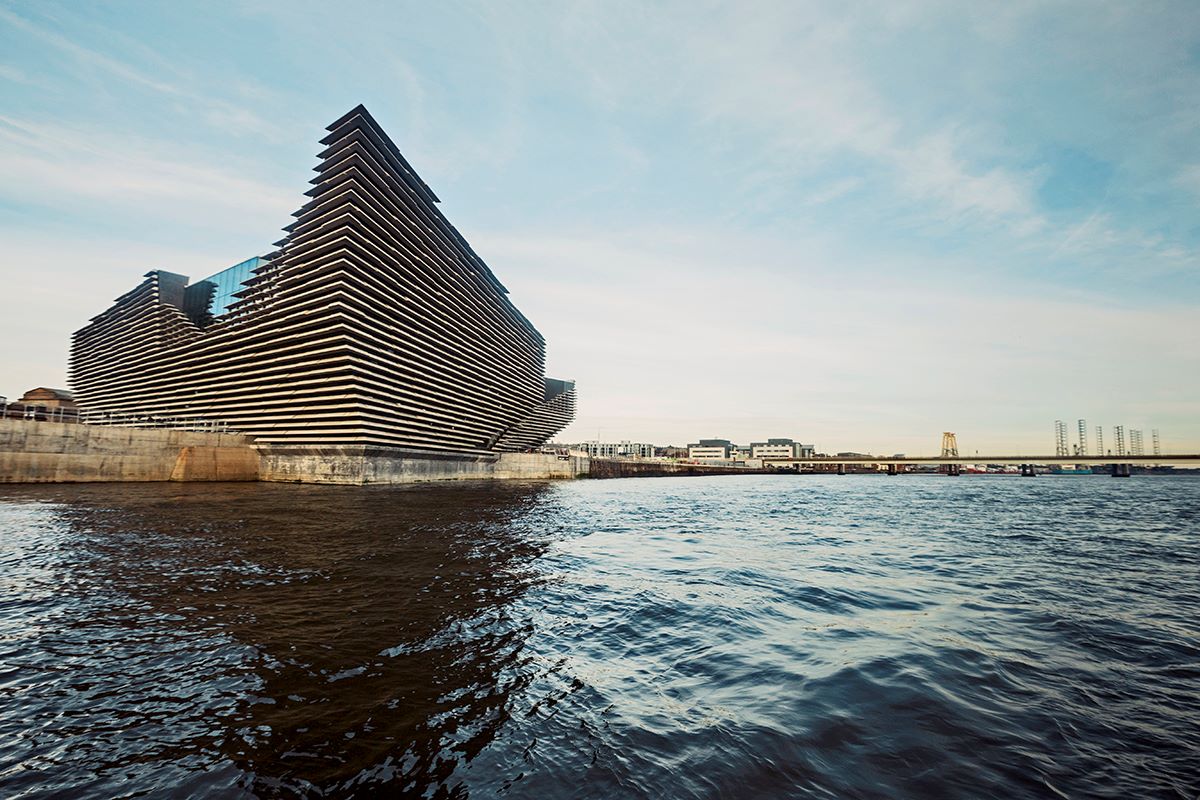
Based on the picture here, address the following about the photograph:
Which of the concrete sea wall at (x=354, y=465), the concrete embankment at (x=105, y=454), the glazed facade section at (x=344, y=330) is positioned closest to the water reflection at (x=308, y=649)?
the concrete embankment at (x=105, y=454)

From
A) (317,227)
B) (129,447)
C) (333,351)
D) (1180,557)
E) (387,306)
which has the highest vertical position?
(317,227)

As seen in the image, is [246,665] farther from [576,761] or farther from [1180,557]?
[1180,557]

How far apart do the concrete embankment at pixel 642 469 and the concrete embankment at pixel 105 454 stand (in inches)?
3140

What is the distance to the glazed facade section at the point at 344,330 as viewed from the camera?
61.0m

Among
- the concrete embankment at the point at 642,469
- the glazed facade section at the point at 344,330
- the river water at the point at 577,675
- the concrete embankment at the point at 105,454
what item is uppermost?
the glazed facade section at the point at 344,330

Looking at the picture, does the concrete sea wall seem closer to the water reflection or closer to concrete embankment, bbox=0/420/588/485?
concrete embankment, bbox=0/420/588/485

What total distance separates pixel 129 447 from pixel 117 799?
5194 centimetres

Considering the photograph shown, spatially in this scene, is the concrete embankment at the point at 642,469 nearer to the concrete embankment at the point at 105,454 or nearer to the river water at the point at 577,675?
the concrete embankment at the point at 105,454

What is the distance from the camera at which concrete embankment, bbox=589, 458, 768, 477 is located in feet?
428

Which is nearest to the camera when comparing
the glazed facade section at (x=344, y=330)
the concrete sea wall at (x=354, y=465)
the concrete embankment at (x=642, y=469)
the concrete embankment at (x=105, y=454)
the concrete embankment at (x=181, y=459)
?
the concrete embankment at (x=105, y=454)

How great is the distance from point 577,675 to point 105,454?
2017 inches

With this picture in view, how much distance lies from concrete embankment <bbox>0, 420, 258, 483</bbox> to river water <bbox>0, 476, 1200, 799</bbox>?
30.0 meters

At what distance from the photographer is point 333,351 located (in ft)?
200

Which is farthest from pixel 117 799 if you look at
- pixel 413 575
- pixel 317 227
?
pixel 317 227
